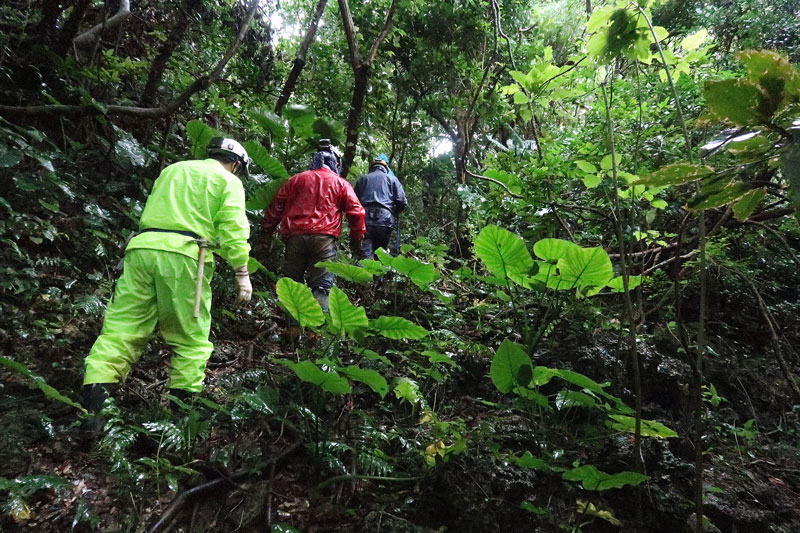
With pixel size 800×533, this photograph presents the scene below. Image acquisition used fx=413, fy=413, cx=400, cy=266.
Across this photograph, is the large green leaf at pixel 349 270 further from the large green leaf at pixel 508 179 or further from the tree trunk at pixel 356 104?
the tree trunk at pixel 356 104

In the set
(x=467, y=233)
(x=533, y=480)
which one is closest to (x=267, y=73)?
(x=467, y=233)

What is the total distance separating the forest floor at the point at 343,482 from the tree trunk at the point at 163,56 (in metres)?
3.56

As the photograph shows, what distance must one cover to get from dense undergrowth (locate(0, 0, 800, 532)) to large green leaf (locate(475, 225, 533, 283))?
0.05 ft

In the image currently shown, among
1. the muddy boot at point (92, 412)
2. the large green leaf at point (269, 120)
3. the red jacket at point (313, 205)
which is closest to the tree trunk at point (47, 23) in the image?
the large green leaf at point (269, 120)

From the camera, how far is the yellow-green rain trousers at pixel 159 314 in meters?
2.60

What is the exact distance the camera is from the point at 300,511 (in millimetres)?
2232

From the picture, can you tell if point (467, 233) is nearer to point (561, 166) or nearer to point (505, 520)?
point (561, 166)

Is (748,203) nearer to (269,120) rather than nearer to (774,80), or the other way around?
(774,80)

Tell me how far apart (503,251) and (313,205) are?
250cm

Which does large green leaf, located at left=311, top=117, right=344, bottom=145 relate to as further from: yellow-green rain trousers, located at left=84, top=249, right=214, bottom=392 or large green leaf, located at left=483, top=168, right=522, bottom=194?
yellow-green rain trousers, located at left=84, top=249, right=214, bottom=392

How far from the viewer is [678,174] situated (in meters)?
0.90

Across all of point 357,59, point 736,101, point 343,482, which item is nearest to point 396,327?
point 343,482

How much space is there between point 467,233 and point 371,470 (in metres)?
4.89

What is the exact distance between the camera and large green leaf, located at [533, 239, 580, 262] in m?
2.31
